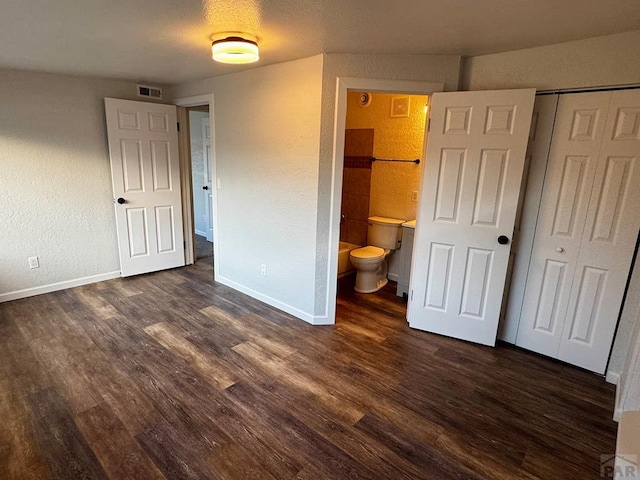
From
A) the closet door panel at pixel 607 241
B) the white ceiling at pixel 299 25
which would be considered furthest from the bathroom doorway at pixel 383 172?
the closet door panel at pixel 607 241

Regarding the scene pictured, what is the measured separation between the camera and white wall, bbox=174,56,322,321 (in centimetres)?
289

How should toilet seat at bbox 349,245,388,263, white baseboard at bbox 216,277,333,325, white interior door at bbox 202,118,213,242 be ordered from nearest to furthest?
white baseboard at bbox 216,277,333,325, toilet seat at bbox 349,245,388,263, white interior door at bbox 202,118,213,242

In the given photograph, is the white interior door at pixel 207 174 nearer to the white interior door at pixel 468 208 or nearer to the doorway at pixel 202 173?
the doorway at pixel 202 173

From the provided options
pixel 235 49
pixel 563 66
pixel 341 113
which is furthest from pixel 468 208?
pixel 235 49

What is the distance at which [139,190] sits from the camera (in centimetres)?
405

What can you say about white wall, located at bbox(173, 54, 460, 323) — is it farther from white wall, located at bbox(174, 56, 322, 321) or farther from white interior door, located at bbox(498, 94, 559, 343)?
white interior door, located at bbox(498, 94, 559, 343)

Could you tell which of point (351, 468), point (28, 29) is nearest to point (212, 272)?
point (28, 29)

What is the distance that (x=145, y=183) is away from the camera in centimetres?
408

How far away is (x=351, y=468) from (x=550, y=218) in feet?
7.12

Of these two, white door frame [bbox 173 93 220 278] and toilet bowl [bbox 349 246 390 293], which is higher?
white door frame [bbox 173 93 220 278]

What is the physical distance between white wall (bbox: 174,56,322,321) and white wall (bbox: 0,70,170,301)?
1.15 m

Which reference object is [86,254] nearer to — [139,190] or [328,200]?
[139,190]

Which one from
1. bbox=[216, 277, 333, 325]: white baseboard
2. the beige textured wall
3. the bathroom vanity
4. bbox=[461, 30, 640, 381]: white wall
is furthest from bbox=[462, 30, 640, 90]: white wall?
bbox=[216, 277, 333, 325]: white baseboard

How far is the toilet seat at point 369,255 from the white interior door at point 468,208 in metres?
0.72
